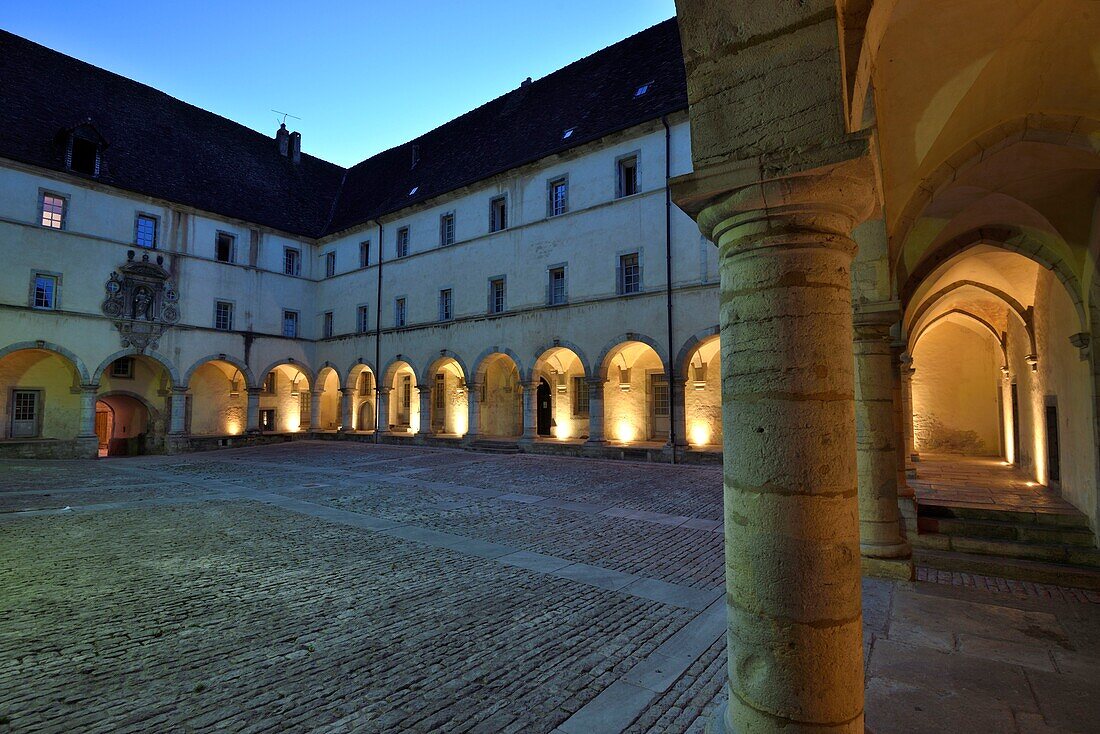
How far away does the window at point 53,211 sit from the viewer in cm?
2020

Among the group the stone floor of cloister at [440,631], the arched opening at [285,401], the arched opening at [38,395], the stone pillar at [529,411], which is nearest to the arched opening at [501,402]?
the stone pillar at [529,411]

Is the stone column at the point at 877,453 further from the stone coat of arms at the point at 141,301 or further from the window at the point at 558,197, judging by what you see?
the stone coat of arms at the point at 141,301

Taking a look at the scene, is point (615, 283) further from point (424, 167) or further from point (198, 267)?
point (198, 267)

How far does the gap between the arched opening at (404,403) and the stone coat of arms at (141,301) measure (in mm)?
9986

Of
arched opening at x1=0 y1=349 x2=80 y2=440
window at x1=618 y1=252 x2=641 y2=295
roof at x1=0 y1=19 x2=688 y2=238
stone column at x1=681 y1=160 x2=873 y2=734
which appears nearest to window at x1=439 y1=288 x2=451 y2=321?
roof at x1=0 y1=19 x2=688 y2=238

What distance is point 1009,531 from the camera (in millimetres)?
7156

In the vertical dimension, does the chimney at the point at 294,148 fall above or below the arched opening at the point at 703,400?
above

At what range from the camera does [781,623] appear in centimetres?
234

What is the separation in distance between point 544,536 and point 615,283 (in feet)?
40.7

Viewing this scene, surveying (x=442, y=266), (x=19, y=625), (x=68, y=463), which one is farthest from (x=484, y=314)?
(x=19, y=625)

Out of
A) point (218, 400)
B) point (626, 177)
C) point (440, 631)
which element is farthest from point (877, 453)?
point (218, 400)

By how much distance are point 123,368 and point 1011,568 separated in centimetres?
2896

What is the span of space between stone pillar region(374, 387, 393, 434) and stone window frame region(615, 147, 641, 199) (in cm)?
1396

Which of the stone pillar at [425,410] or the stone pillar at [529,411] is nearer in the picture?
the stone pillar at [529,411]
